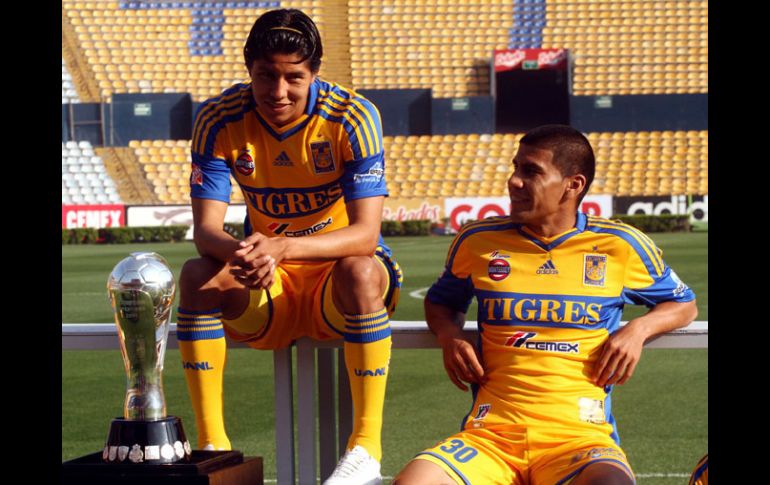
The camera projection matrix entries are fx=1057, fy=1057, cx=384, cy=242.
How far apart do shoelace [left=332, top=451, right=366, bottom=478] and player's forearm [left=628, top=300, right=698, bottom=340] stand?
797 millimetres

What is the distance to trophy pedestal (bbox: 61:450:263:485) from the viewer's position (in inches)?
76.5

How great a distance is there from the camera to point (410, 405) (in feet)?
19.7

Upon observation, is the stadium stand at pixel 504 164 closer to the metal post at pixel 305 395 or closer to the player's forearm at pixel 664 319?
the metal post at pixel 305 395

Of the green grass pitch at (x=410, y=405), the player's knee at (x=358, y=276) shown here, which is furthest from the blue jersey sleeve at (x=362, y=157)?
the green grass pitch at (x=410, y=405)

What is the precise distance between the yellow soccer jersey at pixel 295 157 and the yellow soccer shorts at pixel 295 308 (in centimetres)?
14

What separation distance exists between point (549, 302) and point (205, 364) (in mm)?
982

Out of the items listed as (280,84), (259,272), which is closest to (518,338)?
(259,272)

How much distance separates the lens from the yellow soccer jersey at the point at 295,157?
10.2ft

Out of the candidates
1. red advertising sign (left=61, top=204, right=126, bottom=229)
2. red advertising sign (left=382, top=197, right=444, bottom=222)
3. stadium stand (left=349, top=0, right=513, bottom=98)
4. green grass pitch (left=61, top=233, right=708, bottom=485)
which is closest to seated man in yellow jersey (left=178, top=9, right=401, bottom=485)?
green grass pitch (left=61, top=233, right=708, bottom=485)

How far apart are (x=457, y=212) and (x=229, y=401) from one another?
16.9 meters

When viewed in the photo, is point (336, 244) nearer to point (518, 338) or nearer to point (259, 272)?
point (259, 272)

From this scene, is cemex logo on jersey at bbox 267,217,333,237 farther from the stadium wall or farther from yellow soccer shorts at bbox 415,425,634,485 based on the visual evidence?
the stadium wall

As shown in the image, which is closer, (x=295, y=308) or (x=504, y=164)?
(x=295, y=308)
